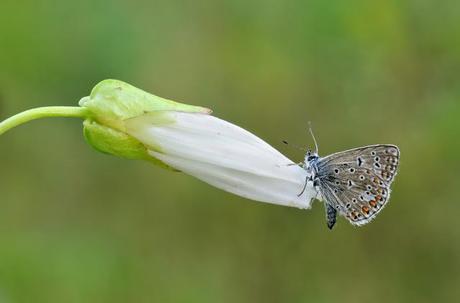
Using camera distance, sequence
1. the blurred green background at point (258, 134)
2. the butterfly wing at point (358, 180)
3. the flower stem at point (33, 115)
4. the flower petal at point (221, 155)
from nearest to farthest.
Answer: the flower stem at point (33, 115)
the flower petal at point (221, 155)
the butterfly wing at point (358, 180)
the blurred green background at point (258, 134)

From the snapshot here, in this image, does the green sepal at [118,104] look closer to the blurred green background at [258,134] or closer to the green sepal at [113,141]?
the green sepal at [113,141]

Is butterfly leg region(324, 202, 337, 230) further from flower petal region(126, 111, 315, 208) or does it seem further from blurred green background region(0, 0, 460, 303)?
blurred green background region(0, 0, 460, 303)

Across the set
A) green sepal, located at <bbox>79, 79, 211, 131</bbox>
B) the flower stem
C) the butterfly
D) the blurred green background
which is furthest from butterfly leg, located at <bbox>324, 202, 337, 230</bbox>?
the blurred green background

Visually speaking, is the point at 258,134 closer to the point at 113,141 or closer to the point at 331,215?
the point at 331,215

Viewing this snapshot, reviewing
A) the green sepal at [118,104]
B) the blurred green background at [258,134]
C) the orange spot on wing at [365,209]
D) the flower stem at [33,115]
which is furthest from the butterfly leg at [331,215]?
the blurred green background at [258,134]

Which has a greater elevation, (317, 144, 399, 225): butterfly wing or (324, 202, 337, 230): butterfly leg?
(317, 144, 399, 225): butterfly wing

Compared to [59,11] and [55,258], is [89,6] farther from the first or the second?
[55,258]

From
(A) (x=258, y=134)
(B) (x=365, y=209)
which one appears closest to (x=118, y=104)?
(B) (x=365, y=209)
